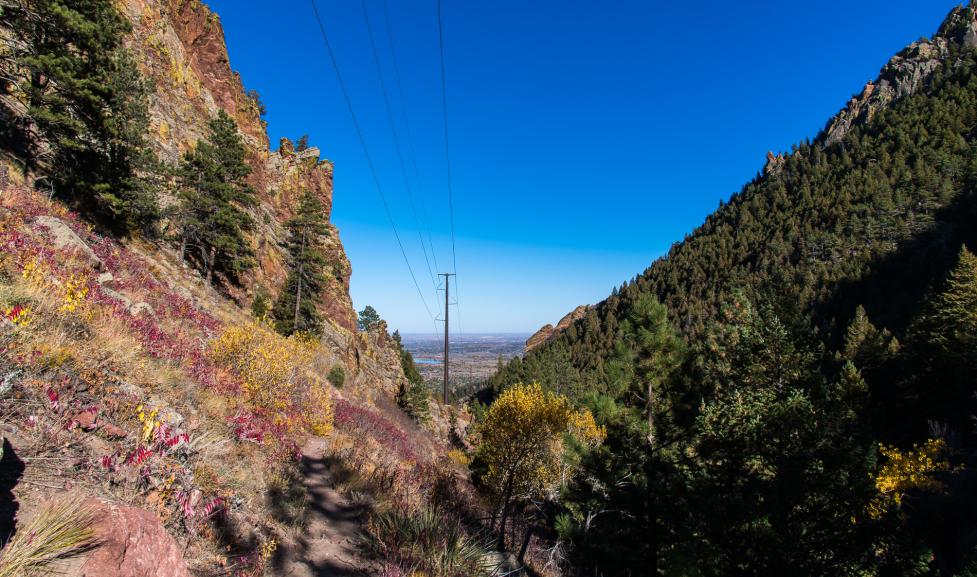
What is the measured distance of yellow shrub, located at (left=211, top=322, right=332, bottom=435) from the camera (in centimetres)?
813

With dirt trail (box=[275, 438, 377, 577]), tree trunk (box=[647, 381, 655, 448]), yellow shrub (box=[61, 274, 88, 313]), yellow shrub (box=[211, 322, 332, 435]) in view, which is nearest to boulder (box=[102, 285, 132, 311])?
yellow shrub (box=[211, 322, 332, 435])

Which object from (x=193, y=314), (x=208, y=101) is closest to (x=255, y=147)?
(x=208, y=101)

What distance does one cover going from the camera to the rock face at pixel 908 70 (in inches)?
5813

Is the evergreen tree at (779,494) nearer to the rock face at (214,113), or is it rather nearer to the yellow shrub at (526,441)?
the yellow shrub at (526,441)

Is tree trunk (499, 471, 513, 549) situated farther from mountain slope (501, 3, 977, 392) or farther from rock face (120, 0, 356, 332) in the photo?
mountain slope (501, 3, 977, 392)

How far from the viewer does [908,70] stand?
153m

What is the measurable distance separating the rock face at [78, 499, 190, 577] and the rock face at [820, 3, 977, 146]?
689 ft

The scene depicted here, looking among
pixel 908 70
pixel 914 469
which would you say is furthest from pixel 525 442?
pixel 908 70

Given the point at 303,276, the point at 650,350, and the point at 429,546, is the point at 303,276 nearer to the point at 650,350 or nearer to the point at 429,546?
the point at 650,350

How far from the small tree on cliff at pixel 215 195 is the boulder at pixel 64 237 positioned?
15.1 meters

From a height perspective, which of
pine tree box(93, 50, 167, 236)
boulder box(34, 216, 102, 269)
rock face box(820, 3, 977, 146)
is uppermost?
rock face box(820, 3, 977, 146)

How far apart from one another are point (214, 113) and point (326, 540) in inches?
1768

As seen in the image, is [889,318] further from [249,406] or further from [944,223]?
[249,406]

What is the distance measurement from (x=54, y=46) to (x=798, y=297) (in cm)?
2670
